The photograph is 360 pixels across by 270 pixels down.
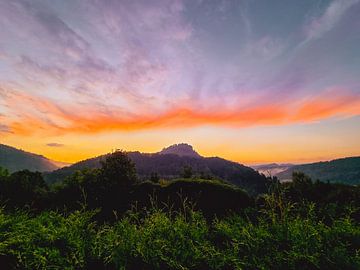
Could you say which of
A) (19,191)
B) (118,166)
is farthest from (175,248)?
(118,166)

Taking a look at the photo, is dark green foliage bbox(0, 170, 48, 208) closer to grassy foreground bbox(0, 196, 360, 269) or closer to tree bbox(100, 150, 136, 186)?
tree bbox(100, 150, 136, 186)

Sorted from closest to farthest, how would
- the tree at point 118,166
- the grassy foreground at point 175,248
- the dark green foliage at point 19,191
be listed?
the grassy foreground at point 175,248
the dark green foliage at point 19,191
the tree at point 118,166

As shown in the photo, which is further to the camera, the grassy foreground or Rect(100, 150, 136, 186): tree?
Rect(100, 150, 136, 186): tree

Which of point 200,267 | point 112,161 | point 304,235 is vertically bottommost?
point 200,267

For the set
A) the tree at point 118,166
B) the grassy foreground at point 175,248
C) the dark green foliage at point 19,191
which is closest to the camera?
the grassy foreground at point 175,248

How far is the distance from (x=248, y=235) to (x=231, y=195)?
13.7m

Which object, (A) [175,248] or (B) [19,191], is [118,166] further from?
(A) [175,248]

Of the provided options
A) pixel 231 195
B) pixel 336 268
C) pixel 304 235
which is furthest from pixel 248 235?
Answer: pixel 231 195

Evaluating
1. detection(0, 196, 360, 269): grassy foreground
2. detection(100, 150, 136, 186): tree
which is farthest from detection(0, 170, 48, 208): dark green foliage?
detection(0, 196, 360, 269): grassy foreground

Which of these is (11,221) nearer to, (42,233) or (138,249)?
(42,233)

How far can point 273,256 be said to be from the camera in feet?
16.9

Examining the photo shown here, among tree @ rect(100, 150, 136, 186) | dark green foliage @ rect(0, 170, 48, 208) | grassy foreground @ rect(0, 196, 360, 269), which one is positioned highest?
tree @ rect(100, 150, 136, 186)

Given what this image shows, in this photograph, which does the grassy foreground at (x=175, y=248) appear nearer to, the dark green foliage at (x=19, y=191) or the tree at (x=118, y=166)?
the dark green foliage at (x=19, y=191)

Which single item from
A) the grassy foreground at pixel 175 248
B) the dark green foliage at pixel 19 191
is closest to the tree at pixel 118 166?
the dark green foliage at pixel 19 191
